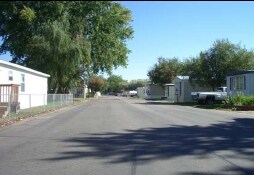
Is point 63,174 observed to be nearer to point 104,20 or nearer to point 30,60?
point 30,60

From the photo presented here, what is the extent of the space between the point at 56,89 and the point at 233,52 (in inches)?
801

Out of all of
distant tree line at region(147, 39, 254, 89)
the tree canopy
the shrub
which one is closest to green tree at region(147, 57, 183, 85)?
the tree canopy

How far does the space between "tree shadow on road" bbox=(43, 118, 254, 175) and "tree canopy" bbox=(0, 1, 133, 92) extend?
1905cm

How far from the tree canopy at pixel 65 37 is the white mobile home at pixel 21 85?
2659mm

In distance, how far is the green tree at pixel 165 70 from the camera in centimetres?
8388

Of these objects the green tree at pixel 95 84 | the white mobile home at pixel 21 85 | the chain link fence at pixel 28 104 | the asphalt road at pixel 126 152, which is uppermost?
the green tree at pixel 95 84

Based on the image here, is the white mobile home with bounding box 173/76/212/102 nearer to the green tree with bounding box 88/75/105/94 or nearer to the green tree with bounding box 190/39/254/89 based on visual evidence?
the green tree with bounding box 190/39/254/89

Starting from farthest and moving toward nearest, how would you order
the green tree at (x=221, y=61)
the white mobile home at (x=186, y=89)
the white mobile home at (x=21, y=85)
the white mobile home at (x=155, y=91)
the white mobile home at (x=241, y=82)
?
the white mobile home at (x=155, y=91) → the white mobile home at (x=186, y=89) → the green tree at (x=221, y=61) → the white mobile home at (x=241, y=82) → the white mobile home at (x=21, y=85)

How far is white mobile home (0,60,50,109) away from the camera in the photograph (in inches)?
1059

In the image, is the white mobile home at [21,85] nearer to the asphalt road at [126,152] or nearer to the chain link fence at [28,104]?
the chain link fence at [28,104]

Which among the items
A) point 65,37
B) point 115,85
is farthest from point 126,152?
point 115,85

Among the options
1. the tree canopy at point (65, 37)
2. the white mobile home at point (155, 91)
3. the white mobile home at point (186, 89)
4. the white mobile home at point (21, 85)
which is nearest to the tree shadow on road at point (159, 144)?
Answer: the white mobile home at point (21, 85)

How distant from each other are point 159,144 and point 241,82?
2931cm

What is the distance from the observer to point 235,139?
44.9 ft
